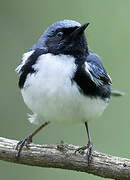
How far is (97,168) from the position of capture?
5.03 m

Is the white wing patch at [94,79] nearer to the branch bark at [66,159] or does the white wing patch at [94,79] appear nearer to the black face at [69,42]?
the black face at [69,42]

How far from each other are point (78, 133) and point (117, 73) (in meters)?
1.13

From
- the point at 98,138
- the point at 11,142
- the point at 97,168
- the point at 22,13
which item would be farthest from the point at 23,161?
the point at 22,13

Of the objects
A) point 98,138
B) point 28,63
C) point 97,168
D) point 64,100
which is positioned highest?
point 28,63

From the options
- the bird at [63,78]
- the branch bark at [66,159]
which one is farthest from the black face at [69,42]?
the branch bark at [66,159]

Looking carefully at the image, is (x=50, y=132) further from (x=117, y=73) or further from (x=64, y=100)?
(x=64, y=100)

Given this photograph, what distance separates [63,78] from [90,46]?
11.0 feet

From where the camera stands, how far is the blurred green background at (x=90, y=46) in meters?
7.64

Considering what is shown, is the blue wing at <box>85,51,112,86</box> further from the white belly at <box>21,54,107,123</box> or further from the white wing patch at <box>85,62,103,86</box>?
the white belly at <box>21,54,107,123</box>

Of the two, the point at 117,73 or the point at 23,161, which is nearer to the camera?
the point at 23,161

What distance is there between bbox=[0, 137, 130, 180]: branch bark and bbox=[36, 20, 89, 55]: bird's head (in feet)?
3.14

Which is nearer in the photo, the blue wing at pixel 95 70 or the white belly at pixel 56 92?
the white belly at pixel 56 92

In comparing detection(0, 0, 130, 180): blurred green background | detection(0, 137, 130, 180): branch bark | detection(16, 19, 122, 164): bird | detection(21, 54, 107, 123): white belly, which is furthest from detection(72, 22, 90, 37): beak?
detection(0, 0, 130, 180): blurred green background

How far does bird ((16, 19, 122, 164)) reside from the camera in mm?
4910
